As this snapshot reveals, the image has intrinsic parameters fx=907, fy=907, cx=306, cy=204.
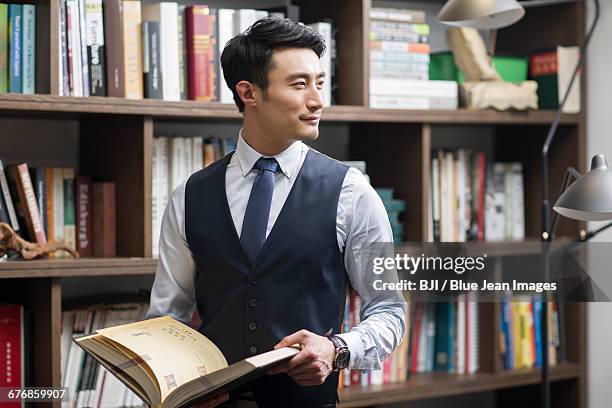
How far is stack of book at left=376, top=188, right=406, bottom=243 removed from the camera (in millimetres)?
2834

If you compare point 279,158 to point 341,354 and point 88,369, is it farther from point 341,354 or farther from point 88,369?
point 88,369

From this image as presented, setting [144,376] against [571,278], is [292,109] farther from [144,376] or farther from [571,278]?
[571,278]

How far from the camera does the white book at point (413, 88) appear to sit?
9.07ft

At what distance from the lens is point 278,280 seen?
1694 millimetres

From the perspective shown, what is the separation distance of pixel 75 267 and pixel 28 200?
215 mm

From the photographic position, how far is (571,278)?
2742mm

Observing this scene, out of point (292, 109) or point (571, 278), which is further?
point (571, 278)

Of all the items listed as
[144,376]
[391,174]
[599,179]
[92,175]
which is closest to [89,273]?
[92,175]

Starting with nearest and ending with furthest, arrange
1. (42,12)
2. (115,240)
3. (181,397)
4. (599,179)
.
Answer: (181,397) < (599,179) < (42,12) < (115,240)

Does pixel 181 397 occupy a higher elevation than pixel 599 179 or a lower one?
lower

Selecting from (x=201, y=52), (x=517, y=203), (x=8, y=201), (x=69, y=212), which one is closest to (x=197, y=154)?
(x=201, y=52)

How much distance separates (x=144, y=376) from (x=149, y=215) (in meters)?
0.95

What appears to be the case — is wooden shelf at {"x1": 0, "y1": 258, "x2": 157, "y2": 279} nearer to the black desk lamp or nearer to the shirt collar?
the shirt collar

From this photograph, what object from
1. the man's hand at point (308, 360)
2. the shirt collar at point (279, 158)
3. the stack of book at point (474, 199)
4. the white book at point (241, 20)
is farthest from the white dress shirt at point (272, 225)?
the stack of book at point (474, 199)
